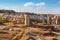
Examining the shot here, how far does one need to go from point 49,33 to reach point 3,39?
13.3 meters

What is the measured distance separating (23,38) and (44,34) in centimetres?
1044

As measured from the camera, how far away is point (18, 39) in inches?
1135

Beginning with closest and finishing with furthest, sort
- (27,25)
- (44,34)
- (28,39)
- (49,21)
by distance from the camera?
(28,39)
(44,34)
(27,25)
(49,21)

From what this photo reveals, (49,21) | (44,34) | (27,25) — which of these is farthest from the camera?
(49,21)

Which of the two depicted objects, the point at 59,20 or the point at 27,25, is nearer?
the point at 27,25

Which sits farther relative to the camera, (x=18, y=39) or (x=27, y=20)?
(x=27, y=20)

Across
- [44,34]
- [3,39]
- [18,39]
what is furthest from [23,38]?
[44,34]

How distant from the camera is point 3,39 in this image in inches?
1128

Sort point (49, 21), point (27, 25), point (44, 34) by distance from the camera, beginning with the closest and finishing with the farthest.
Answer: point (44, 34) < point (27, 25) < point (49, 21)

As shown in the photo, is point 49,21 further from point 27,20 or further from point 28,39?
point 28,39

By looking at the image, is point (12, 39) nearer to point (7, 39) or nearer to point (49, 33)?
point (7, 39)

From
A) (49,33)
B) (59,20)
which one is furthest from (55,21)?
(49,33)

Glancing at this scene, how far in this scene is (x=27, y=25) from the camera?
51219 millimetres

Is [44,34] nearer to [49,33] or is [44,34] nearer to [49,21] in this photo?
[49,33]
